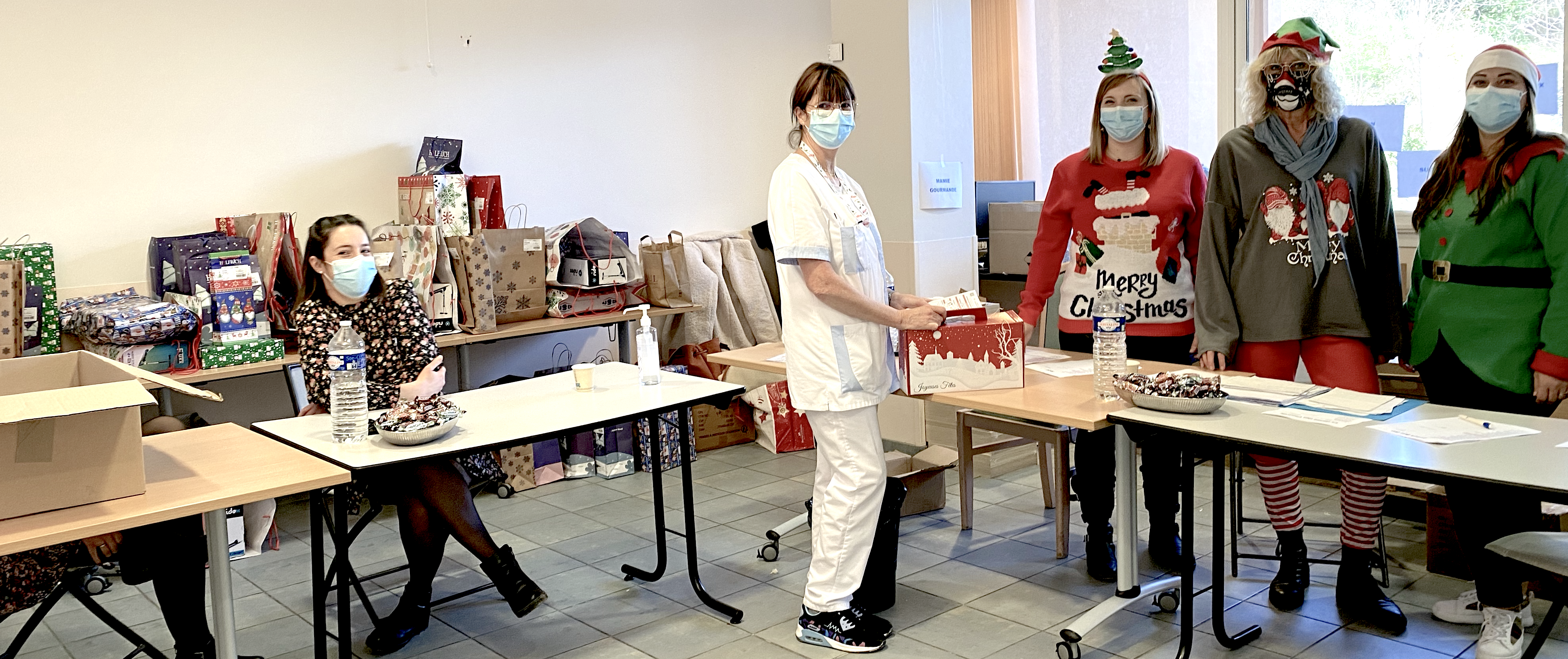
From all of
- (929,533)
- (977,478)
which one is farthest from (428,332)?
(977,478)

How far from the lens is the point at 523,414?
3.17 m

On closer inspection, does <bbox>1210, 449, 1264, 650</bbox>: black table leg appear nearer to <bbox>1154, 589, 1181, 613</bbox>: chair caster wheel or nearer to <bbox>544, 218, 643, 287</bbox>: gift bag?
<bbox>1154, 589, 1181, 613</bbox>: chair caster wheel

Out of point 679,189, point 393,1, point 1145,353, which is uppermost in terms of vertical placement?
point 393,1

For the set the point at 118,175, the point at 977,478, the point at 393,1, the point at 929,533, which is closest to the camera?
the point at 929,533

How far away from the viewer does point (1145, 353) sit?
137 inches

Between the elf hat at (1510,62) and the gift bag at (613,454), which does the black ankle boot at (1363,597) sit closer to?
the elf hat at (1510,62)

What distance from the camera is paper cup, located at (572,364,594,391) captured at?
349 cm

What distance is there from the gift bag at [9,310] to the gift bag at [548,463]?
1.96 meters

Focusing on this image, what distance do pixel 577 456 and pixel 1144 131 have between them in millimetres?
2972

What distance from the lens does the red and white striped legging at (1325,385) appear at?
3.12 meters

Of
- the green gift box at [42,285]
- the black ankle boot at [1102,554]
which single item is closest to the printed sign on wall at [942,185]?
the black ankle boot at [1102,554]

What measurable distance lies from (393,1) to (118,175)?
1.40 m

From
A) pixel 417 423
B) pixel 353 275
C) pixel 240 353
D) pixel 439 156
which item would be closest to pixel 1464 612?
pixel 417 423

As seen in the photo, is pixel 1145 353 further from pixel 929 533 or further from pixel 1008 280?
pixel 1008 280
